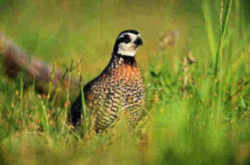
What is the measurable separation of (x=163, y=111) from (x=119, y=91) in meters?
0.90

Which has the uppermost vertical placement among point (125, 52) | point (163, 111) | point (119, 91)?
point (125, 52)

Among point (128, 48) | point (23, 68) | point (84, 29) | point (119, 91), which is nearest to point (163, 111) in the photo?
point (119, 91)

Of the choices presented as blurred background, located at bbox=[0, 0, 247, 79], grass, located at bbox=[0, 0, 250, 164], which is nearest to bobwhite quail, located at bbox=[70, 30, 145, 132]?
grass, located at bbox=[0, 0, 250, 164]

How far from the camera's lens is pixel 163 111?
3.33 metres

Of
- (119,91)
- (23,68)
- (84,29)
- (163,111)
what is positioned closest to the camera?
(163,111)

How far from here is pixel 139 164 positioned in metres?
2.50

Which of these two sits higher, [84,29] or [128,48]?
[84,29]

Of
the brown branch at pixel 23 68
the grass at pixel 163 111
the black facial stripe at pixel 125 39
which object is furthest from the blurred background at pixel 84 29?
the black facial stripe at pixel 125 39

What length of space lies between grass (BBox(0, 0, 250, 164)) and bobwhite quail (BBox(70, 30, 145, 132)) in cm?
18

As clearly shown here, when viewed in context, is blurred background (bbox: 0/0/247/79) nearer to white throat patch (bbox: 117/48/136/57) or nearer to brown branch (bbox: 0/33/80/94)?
brown branch (bbox: 0/33/80/94)

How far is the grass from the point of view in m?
2.59

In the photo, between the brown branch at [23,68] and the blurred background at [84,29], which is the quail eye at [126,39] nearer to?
the blurred background at [84,29]

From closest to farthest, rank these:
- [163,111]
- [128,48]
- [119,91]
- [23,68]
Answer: [163,111], [119,91], [128,48], [23,68]

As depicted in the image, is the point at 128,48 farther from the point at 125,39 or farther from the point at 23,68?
the point at 23,68
